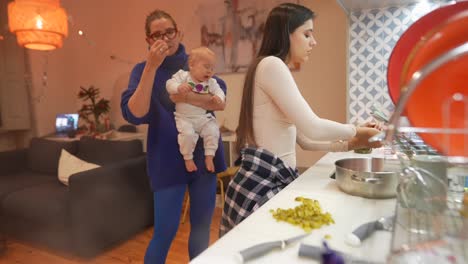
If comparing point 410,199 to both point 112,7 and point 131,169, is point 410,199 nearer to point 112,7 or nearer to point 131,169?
point 131,169

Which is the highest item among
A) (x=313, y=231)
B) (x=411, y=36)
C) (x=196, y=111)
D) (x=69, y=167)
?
(x=411, y=36)

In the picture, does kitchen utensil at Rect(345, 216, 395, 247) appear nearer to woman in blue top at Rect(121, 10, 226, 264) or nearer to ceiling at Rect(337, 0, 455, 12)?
woman in blue top at Rect(121, 10, 226, 264)

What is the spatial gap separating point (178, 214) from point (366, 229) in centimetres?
83

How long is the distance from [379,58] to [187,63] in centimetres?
106

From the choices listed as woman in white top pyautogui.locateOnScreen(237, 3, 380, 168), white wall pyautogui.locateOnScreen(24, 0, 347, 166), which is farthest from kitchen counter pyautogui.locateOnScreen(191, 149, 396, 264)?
white wall pyautogui.locateOnScreen(24, 0, 347, 166)

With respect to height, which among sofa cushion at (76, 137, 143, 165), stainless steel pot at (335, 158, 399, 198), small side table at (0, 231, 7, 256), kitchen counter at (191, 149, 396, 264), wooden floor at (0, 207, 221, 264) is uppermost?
stainless steel pot at (335, 158, 399, 198)

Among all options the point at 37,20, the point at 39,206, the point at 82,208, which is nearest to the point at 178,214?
the point at 82,208

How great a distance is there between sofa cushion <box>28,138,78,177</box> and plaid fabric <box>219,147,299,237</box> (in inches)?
95.4

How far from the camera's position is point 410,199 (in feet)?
1.90

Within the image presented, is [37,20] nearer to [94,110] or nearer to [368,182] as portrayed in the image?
[94,110]

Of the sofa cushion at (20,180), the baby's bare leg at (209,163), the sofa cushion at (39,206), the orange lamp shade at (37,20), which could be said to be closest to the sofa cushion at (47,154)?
the sofa cushion at (20,180)

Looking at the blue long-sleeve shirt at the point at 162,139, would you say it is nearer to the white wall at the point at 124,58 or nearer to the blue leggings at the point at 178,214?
the blue leggings at the point at 178,214

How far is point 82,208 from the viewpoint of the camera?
1866mm

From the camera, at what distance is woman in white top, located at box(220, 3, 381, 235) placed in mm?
901
